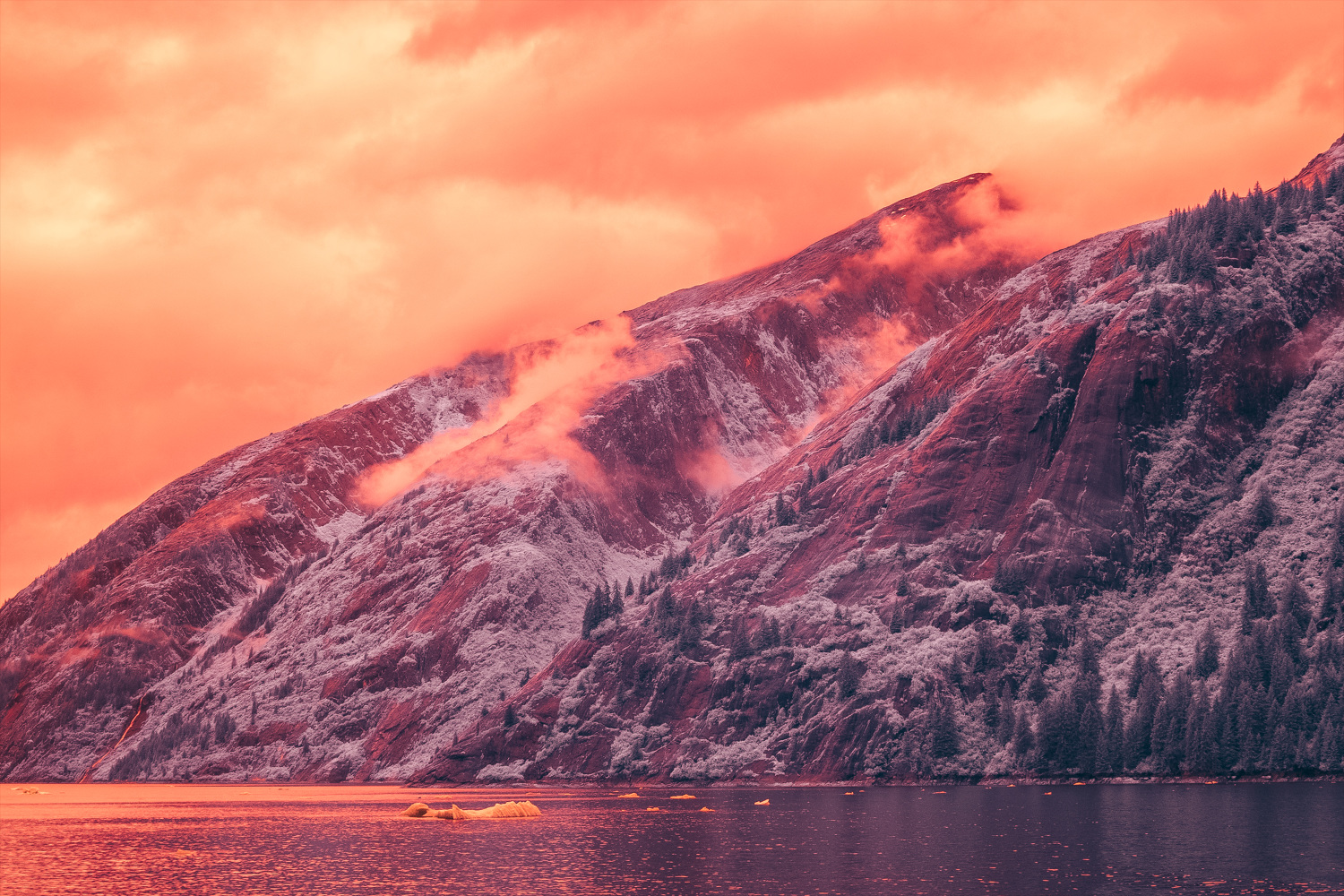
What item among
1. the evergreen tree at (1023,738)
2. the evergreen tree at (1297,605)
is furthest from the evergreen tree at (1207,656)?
the evergreen tree at (1023,738)

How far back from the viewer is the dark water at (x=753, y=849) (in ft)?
288

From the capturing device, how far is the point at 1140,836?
108438mm

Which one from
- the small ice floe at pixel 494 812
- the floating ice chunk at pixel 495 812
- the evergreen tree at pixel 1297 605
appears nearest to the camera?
the floating ice chunk at pixel 495 812

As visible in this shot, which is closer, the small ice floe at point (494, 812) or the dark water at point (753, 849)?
the dark water at point (753, 849)

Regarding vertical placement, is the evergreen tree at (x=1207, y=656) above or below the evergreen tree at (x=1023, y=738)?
above

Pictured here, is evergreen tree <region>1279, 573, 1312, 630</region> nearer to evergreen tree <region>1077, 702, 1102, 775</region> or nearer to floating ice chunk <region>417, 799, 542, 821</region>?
evergreen tree <region>1077, 702, 1102, 775</region>

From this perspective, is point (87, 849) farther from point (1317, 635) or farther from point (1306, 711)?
point (1317, 635)

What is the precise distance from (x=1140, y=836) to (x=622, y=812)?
231 ft

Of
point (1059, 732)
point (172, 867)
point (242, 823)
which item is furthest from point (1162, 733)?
point (172, 867)

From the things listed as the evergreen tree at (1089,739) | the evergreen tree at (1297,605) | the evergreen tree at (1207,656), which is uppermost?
the evergreen tree at (1297,605)

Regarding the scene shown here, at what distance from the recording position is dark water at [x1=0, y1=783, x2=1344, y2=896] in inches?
3452

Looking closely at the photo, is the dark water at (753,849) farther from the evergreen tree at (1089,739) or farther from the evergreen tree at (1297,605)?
the evergreen tree at (1297,605)

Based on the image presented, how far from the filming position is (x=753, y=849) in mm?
110250

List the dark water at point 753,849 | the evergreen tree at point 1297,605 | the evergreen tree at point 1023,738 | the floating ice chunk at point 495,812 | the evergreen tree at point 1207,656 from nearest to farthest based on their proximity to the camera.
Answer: the dark water at point 753,849, the floating ice chunk at point 495,812, the evergreen tree at point 1297,605, the evergreen tree at point 1207,656, the evergreen tree at point 1023,738
